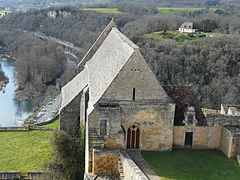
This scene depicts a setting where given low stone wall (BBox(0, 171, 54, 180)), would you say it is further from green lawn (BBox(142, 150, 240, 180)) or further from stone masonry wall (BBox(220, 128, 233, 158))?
stone masonry wall (BBox(220, 128, 233, 158))

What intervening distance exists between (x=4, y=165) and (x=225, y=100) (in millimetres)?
32856

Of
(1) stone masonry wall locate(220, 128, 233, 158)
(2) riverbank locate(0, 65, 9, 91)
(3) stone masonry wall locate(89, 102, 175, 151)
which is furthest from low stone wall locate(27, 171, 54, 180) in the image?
(2) riverbank locate(0, 65, 9, 91)

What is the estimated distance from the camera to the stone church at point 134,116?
21.0 m

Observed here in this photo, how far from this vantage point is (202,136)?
23.1 m

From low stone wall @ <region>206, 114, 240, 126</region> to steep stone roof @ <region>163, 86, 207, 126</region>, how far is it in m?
0.36

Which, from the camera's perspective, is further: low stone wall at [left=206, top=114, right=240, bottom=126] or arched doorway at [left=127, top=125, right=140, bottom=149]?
low stone wall at [left=206, top=114, right=240, bottom=126]

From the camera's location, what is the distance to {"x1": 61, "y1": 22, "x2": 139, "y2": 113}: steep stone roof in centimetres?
2180

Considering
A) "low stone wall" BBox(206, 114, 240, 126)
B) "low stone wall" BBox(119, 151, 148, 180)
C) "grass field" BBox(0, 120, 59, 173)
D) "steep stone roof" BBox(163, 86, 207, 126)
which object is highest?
"steep stone roof" BBox(163, 86, 207, 126)

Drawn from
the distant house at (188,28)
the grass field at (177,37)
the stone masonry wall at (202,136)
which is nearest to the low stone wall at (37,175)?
the stone masonry wall at (202,136)

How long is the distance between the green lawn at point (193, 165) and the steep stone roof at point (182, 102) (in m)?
1.91

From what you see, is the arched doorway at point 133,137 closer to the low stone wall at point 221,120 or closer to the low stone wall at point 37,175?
the low stone wall at point 221,120

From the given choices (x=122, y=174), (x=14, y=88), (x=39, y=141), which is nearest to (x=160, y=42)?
(x=14, y=88)

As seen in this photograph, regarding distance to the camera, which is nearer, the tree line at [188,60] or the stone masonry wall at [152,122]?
the stone masonry wall at [152,122]

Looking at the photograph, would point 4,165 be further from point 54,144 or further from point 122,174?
point 122,174
